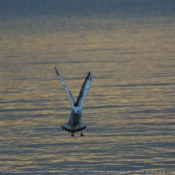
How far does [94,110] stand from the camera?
37.1m

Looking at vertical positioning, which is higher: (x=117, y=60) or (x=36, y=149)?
(x=117, y=60)

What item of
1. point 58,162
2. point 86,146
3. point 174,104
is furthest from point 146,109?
point 58,162

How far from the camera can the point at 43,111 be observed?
122 feet

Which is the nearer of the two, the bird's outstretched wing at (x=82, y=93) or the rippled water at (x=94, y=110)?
the bird's outstretched wing at (x=82, y=93)

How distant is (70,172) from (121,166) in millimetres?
1662

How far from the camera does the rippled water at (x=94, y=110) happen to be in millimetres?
28938

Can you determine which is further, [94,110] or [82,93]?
[94,110]

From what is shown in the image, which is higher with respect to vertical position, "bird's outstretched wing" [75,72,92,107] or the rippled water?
the rippled water

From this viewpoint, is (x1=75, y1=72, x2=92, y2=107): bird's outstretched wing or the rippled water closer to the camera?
(x1=75, y1=72, x2=92, y2=107): bird's outstretched wing

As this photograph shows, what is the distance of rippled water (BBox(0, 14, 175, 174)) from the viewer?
28938 millimetres

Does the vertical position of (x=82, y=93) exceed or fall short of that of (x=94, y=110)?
it falls short

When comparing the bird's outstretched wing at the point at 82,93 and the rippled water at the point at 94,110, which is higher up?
the rippled water at the point at 94,110

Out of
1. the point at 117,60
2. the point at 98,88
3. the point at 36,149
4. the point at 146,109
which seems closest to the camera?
the point at 36,149

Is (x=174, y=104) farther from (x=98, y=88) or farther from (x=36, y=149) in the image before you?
(x=36, y=149)
